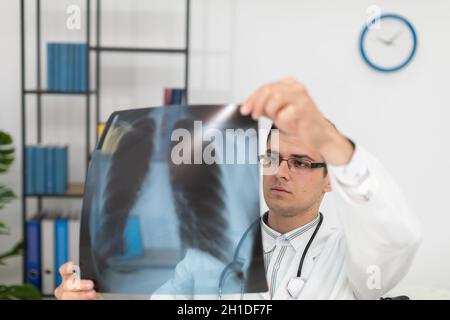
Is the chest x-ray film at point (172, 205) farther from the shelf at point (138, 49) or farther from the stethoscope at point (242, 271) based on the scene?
the shelf at point (138, 49)

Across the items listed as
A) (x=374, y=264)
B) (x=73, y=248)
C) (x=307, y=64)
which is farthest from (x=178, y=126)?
(x=73, y=248)

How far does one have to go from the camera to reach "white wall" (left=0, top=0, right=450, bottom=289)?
5.13ft

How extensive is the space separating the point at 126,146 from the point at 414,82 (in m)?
1.13

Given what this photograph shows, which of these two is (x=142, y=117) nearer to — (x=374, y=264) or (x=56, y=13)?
(x=374, y=264)

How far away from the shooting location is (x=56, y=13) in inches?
68.6

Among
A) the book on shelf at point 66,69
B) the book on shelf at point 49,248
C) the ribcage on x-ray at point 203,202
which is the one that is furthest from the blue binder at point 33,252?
the ribcage on x-ray at point 203,202

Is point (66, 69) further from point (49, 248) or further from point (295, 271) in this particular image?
point (295, 271)

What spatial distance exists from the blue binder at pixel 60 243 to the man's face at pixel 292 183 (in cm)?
110

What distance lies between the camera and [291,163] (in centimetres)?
77

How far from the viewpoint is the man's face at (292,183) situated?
0.75 m

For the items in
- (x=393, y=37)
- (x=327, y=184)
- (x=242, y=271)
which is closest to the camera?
(x=242, y=271)

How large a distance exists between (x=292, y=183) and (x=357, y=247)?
0.41ft

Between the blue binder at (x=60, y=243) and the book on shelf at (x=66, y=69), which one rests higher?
the book on shelf at (x=66, y=69)

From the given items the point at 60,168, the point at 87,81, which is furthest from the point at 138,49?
the point at 60,168
